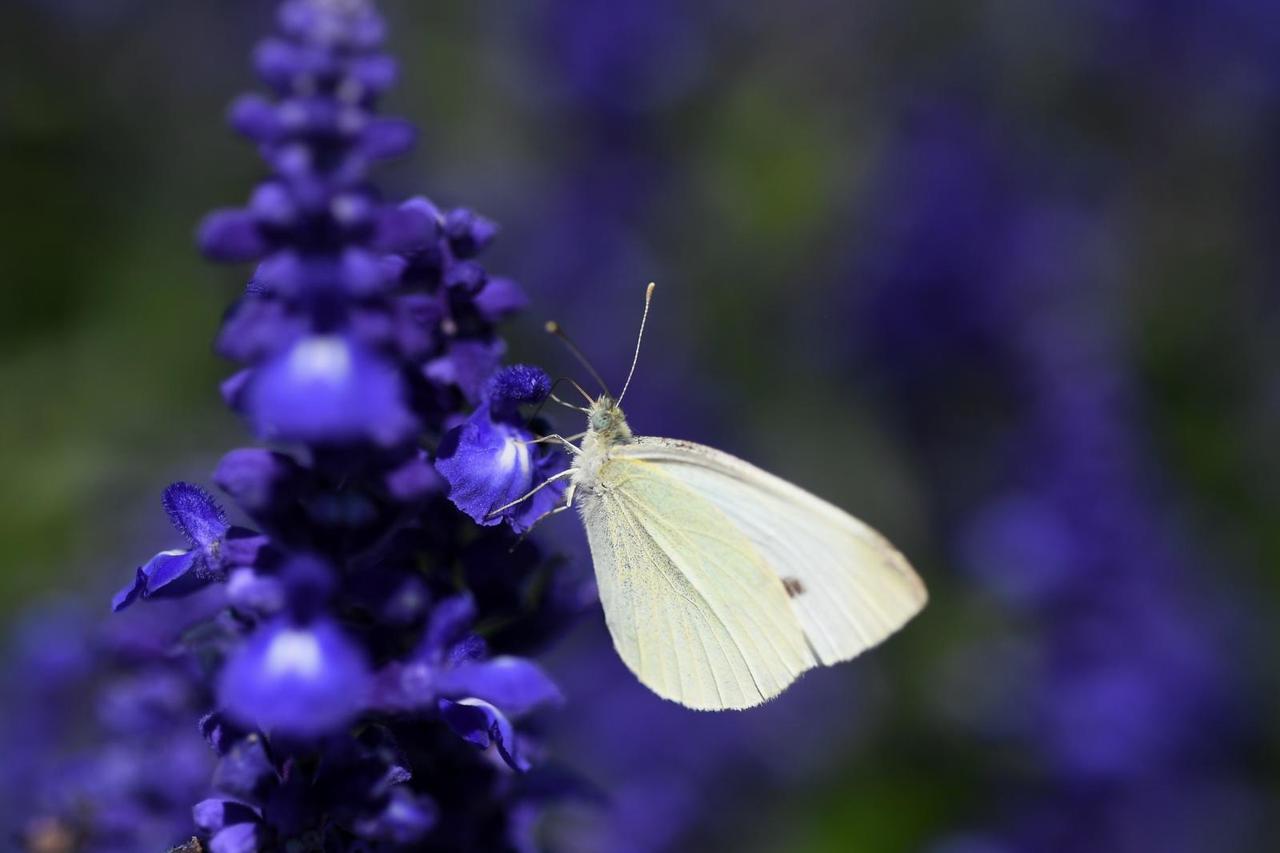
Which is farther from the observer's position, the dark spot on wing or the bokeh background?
the bokeh background

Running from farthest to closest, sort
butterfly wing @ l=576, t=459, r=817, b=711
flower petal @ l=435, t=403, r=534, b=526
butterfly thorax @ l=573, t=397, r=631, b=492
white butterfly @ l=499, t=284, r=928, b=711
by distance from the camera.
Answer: butterfly thorax @ l=573, t=397, r=631, b=492 → white butterfly @ l=499, t=284, r=928, b=711 → butterfly wing @ l=576, t=459, r=817, b=711 → flower petal @ l=435, t=403, r=534, b=526

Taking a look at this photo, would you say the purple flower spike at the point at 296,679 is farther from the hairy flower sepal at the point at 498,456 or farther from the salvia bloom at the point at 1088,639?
the salvia bloom at the point at 1088,639

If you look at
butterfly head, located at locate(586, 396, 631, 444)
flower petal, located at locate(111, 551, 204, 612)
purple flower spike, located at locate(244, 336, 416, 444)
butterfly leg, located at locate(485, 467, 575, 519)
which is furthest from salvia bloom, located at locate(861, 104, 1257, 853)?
purple flower spike, located at locate(244, 336, 416, 444)

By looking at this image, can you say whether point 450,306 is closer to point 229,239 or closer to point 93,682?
point 229,239

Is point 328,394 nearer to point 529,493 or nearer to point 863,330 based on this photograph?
point 529,493

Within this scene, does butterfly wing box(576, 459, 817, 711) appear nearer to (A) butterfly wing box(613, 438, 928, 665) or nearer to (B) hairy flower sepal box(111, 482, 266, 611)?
(A) butterfly wing box(613, 438, 928, 665)

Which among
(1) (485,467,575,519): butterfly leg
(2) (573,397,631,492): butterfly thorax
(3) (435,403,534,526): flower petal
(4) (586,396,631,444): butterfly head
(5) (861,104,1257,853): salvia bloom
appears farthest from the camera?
(5) (861,104,1257,853): salvia bloom

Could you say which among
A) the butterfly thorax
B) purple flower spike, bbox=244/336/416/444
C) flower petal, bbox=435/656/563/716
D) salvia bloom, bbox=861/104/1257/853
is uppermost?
salvia bloom, bbox=861/104/1257/853

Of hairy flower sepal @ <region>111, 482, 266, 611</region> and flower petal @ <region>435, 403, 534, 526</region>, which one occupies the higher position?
flower petal @ <region>435, 403, 534, 526</region>
